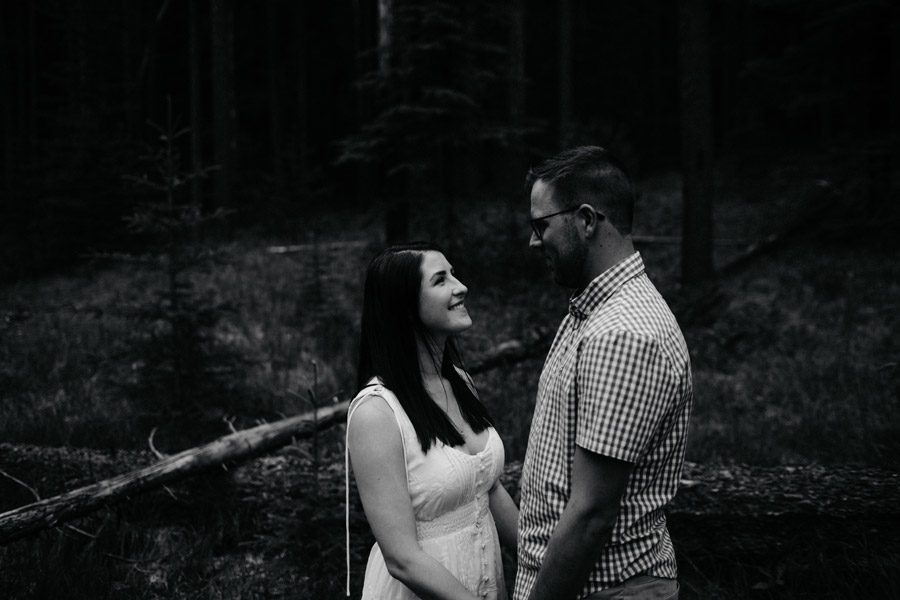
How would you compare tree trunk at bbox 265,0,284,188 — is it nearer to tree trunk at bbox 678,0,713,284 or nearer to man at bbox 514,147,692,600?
tree trunk at bbox 678,0,713,284

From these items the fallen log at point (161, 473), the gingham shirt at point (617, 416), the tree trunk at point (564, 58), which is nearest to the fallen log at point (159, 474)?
the fallen log at point (161, 473)

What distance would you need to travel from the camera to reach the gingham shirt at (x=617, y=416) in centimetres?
211

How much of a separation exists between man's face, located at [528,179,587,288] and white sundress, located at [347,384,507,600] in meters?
0.82

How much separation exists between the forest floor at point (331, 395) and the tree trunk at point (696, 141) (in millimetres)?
887

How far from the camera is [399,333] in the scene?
9.78 ft

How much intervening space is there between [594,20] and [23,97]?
96.8 ft

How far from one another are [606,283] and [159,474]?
415 centimetres

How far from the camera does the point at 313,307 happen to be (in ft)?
39.3

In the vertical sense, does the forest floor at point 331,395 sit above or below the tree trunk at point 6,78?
below

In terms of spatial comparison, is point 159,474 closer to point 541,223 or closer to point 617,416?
point 541,223

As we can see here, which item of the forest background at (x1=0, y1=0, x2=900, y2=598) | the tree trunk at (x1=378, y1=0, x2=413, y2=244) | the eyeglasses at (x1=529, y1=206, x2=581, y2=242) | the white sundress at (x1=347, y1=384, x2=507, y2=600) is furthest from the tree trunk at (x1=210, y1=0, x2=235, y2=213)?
the eyeglasses at (x1=529, y1=206, x2=581, y2=242)

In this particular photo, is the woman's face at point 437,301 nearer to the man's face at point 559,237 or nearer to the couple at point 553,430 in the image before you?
the couple at point 553,430

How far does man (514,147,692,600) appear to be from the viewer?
2.12 meters

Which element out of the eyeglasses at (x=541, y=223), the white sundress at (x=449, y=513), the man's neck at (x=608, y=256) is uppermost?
the eyeglasses at (x=541, y=223)
